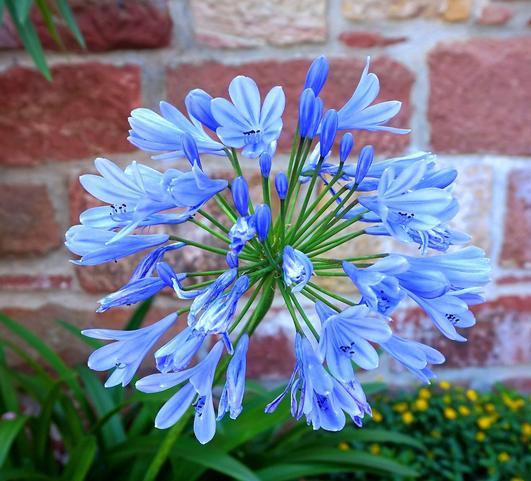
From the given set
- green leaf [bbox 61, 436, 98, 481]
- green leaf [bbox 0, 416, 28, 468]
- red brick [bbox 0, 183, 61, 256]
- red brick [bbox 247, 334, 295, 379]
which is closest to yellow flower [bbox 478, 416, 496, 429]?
red brick [bbox 247, 334, 295, 379]

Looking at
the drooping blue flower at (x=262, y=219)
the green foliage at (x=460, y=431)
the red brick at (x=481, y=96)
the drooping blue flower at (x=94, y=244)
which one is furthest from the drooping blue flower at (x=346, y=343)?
the red brick at (x=481, y=96)

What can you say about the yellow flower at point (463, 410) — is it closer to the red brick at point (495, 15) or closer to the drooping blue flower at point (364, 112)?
the red brick at point (495, 15)

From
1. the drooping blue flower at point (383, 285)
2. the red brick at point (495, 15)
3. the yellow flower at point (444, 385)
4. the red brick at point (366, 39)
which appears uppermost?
the red brick at point (495, 15)

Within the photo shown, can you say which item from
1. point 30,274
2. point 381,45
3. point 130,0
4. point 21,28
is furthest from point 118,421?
point 381,45

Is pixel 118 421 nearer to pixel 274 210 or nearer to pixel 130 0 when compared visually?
pixel 274 210

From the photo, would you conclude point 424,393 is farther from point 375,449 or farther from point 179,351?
point 179,351

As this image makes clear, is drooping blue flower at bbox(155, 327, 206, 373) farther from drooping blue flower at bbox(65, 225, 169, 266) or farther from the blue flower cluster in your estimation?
drooping blue flower at bbox(65, 225, 169, 266)
